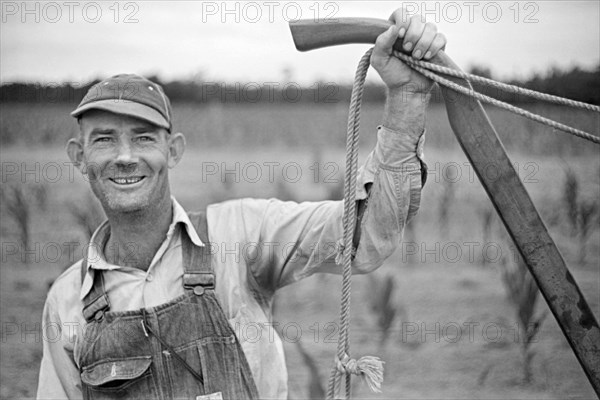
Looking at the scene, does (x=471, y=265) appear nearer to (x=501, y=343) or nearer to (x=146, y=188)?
(x=501, y=343)

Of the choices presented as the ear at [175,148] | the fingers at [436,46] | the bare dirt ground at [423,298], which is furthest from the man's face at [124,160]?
the bare dirt ground at [423,298]

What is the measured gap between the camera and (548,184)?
6883mm

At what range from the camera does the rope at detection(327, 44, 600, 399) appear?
1738mm

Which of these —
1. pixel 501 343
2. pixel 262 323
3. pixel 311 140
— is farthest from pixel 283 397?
pixel 311 140

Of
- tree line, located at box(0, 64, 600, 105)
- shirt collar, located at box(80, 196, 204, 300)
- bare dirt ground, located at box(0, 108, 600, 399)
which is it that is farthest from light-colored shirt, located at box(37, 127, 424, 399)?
tree line, located at box(0, 64, 600, 105)

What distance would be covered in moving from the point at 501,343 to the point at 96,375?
10.7 ft

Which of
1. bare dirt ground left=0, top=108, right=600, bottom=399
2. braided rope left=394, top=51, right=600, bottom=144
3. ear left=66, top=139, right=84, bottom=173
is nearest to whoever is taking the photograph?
braided rope left=394, top=51, right=600, bottom=144

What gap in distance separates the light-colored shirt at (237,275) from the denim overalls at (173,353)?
0.17ft

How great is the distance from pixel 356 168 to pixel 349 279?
0.26 m

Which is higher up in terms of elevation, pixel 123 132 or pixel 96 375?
pixel 123 132

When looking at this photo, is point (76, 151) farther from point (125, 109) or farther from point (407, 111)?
point (407, 111)

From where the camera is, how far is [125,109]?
2.25m

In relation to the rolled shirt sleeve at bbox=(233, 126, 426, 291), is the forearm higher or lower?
higher

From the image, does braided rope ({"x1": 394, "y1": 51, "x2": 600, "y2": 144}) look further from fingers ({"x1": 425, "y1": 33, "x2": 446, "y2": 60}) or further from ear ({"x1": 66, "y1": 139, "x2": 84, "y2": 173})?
ear ({"x1": 66, "y1": 139, "x2": 84, "y2": 173})
